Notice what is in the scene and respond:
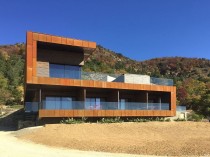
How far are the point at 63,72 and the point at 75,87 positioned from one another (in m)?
2.08

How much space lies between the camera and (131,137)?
25.3 m

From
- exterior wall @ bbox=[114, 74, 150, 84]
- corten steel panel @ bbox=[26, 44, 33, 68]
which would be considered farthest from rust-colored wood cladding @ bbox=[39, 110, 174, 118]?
corten steel panel @ bbox=[26, 44, 33, 68]

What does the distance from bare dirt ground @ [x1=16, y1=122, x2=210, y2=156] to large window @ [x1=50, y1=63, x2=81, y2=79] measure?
5913mm

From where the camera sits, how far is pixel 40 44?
3259 cm

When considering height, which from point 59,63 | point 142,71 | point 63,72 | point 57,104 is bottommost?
point 57,104

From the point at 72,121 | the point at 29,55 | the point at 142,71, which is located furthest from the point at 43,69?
the point at 142,71

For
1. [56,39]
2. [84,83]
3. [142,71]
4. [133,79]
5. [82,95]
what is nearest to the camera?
[56,39]

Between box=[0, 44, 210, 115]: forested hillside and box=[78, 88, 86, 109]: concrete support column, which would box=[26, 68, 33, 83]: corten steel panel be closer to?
box=[78, 88, 86, 109]: concrete support column

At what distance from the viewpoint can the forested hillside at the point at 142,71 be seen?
59.7 meters

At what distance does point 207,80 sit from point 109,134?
70689 mm

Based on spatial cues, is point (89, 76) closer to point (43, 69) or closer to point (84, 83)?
point (84, 83)

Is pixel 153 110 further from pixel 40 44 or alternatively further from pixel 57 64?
pixel 40 44

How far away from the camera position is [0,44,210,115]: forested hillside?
59656 mm

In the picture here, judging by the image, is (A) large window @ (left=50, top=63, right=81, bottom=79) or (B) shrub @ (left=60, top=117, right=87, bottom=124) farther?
(A) large window @ (left=50, top=63, right=81, bottom=79)
